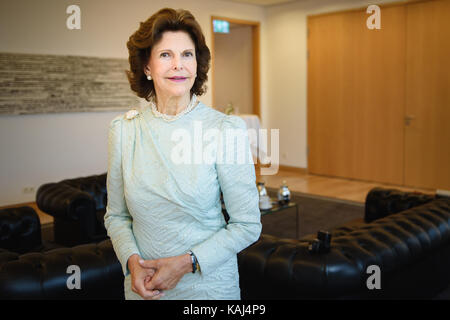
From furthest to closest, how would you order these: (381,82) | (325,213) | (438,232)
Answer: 1. (381,82)
2. (325,213)
3. (438,232)

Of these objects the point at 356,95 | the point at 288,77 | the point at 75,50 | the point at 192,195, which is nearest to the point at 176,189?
the point at 192,195

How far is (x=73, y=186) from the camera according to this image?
4453 millimetres

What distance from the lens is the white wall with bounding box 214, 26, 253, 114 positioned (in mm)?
9141

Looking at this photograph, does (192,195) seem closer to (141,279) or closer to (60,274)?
(141,279)

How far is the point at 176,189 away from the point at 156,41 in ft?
1.36

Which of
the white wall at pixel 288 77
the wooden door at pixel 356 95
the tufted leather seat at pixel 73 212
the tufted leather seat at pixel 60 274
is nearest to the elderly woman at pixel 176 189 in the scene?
the tufted leather seat at pixel 60 274

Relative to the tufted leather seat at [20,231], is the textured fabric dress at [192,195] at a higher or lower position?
higher

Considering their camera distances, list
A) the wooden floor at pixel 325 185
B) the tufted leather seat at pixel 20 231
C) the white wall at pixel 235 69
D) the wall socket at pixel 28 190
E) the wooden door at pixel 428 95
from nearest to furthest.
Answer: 1. the tufted leather seat at pixel 20 231
2. the wall socket at pixel 28 190
3. the wooden door at pixel 428 95
4. the wooden floor at pixel 325 185
5. the white wall at pixel 235 69

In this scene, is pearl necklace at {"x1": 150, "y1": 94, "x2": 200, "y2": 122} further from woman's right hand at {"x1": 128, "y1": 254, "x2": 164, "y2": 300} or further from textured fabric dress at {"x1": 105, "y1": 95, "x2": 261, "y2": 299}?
woman's right hand at {"x1": 128, "y1": 254, "x2": 164, "y2": 300}

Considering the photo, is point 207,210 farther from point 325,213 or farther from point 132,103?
point 132,103

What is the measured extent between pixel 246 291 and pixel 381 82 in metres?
5.57

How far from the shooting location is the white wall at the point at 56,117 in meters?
5.86

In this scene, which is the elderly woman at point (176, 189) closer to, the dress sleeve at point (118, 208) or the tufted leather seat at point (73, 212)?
the dress sleeve at point (118, 208)
